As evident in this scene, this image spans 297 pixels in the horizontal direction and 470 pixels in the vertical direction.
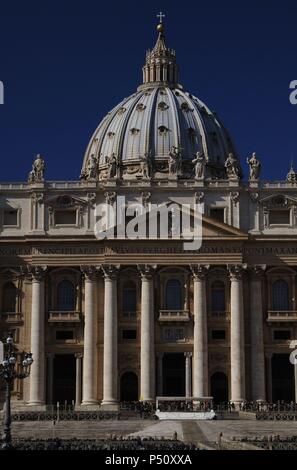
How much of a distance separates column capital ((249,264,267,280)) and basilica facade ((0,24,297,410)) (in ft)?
0.28

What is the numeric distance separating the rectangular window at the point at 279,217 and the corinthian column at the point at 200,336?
757cm

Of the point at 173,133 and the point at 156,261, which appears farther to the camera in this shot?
the point at 173,133

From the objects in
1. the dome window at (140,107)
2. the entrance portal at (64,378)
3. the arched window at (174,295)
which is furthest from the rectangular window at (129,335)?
the dome window at (140,107)

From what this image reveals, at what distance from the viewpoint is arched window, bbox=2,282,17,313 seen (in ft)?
310

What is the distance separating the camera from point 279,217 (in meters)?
95.3

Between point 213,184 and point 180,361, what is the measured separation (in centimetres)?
1534

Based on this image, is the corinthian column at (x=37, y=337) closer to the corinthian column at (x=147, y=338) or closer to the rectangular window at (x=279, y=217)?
the corinthian column at (x=147, y=338)

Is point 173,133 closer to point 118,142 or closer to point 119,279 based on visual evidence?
point 118,142

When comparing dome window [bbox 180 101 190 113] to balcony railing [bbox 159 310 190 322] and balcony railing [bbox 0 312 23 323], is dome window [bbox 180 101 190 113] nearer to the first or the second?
balcony railing [bbox 159 310 190 322]

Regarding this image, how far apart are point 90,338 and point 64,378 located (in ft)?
15.7

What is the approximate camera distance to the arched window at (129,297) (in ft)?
308

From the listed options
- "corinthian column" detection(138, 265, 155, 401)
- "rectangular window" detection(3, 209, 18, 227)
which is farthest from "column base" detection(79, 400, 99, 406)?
"rectangular window" detection(3, 209, 18, 227)
